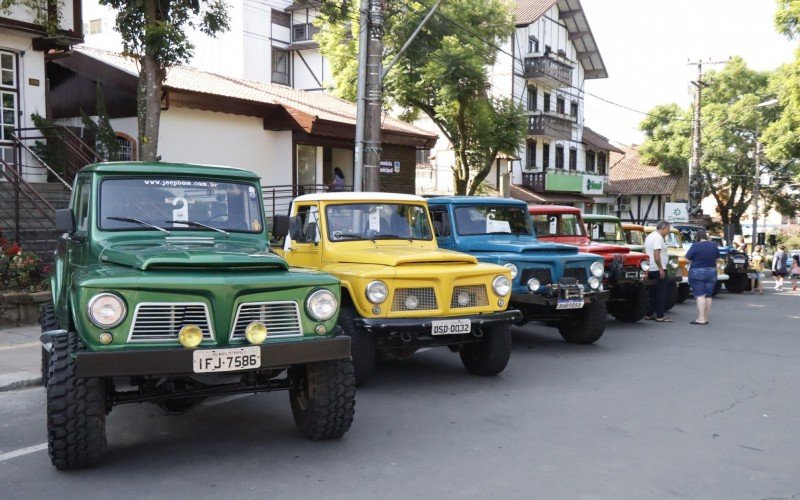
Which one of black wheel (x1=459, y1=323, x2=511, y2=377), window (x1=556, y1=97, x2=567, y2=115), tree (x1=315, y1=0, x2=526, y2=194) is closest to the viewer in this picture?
black wheel (x1=459, y1=323, x2=511, y2=377)

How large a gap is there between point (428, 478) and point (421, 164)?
95.2 feet

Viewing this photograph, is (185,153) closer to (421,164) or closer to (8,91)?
(8,91)

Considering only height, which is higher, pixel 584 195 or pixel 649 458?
pixel 584 195

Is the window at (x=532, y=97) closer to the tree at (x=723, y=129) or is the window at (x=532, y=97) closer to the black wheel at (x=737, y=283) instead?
the tree at (x=723, y=129)

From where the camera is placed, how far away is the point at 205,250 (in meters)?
5.59

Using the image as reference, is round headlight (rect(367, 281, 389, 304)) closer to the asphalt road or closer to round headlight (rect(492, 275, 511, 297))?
the asphalt road

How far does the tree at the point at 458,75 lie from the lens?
23.8 meters

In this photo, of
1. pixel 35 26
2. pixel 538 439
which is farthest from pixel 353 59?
pixel 538 439

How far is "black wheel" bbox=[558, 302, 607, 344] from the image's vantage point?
10.3 metres

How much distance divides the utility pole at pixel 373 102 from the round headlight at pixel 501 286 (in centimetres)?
568

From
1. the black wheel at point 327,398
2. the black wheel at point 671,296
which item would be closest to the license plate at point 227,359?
the black wheel at point 327,398

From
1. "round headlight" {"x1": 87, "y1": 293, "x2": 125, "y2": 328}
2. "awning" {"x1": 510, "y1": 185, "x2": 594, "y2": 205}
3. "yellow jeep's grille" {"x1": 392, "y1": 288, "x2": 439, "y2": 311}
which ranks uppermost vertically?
"awning" {"x1": 510, "y1": 185, "x2": 594, "y2": 205}

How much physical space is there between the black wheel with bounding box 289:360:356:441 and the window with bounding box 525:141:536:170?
1316 inches

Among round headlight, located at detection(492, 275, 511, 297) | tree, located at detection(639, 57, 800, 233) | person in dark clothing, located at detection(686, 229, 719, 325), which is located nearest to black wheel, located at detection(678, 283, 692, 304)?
person in dark clothing, located at detection(686, 229, 719, 325)
